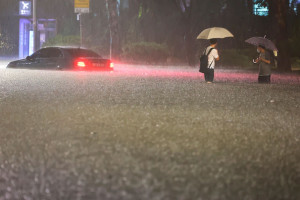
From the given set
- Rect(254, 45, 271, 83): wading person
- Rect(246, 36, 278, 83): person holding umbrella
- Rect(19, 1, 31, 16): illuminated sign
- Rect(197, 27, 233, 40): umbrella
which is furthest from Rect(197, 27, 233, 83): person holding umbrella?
Rect(19, 1, 31, 16): illuminated sign

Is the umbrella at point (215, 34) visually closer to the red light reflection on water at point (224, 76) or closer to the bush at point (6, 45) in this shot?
the red light reflection on water at point (224, 76)

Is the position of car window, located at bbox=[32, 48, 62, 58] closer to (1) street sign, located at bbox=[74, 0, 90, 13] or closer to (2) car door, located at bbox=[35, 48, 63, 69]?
(2) car door, located at bbox=[35, 48, 63, 69]

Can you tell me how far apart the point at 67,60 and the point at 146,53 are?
1703 centimetres

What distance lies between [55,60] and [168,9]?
61.4 feet

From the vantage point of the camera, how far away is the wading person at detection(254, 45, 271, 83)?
20.9m

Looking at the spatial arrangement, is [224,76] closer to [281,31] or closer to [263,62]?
[263,62]

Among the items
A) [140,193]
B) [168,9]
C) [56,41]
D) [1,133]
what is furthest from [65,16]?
[140,193]

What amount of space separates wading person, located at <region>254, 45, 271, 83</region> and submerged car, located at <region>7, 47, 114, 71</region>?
8654 millimetres

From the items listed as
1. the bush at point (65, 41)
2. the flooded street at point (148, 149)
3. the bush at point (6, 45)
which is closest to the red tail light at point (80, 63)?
the flooded street at point (148, 149)

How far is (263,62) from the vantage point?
21.0 metres

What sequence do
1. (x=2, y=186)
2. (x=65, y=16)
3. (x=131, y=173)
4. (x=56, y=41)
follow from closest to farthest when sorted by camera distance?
(x=2, y=186) → (x=131, y=173) → (x=56, y=41) → (x=65, y=16)

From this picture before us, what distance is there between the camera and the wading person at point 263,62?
20859 mm

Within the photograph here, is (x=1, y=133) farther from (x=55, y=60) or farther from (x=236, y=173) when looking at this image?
(x=55, y=60)

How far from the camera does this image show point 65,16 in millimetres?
58812
